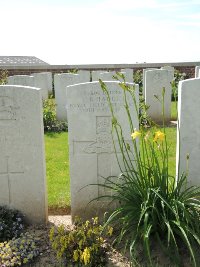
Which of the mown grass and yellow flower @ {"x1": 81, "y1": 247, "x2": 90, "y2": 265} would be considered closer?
yellow flower @ {"x1": 81, "y1": 247, "x2": 90, "y2": 265}

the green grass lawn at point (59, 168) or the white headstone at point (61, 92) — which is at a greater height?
the white headstone at point (61, 92)

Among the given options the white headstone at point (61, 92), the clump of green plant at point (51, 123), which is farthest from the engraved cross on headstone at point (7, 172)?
the white headstone at point (61, 92)

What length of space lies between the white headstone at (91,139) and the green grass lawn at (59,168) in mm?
600

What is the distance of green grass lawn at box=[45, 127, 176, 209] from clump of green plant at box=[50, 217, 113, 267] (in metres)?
1.17

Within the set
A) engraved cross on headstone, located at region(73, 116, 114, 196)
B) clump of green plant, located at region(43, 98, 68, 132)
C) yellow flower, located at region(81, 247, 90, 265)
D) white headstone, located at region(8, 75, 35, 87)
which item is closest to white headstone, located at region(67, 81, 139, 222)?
engraved cross on headstone, located at region(73, 116, 114, 196)

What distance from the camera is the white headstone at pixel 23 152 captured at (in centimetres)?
376

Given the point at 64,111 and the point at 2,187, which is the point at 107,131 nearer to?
the point at 2,187

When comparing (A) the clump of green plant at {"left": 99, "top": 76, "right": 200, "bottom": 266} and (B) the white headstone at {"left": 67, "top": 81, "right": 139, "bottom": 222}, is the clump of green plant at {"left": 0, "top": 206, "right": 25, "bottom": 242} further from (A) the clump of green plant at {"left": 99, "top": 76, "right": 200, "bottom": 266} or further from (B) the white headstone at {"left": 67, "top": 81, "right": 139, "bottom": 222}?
(A) the clump of green plant at {"left": 99, "top": 76, "right": 200, "bottom": 266}

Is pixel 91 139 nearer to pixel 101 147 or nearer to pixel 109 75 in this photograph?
pixel 101 147

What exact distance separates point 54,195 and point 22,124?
1435 millimetres

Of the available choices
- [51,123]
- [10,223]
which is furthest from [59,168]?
[51,123]

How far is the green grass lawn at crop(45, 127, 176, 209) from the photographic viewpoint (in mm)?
4730

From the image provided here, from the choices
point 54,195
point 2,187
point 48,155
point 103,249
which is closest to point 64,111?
point 48,155

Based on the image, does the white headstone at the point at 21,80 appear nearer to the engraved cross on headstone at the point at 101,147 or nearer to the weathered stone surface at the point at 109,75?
the weathered stone surface at the point at 109,75
